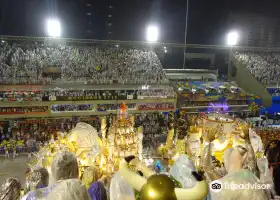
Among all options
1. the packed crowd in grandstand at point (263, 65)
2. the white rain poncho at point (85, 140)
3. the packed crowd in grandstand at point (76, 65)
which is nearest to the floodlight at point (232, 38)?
the packed crowd in grandstand at point (263, 65)

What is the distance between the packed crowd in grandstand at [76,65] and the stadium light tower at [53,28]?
27.2 inches

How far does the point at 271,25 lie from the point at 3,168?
17810mm

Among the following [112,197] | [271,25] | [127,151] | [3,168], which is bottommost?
[3,168]

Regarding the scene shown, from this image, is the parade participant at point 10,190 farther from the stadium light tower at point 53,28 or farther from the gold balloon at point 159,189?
the stadium light tower at point 53,28

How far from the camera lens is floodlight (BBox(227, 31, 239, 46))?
58.5 ft

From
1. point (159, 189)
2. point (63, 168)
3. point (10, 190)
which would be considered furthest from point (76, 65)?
point (159, 189)

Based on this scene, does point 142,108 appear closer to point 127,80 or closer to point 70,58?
point 127,80

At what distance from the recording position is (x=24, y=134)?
11.1 meters

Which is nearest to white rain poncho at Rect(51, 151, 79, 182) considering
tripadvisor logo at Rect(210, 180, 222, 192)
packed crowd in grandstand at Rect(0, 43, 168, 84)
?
tripadvisor logo at Rect(210, 180, 222, 192)

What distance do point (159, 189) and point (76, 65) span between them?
13312 millimetres

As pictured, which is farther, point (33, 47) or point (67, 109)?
point (33, 47)

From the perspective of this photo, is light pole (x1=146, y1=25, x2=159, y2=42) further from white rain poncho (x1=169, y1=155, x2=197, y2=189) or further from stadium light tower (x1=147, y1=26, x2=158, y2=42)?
white rain poncho (x1=169, y1=155, x2=197, y2=189)

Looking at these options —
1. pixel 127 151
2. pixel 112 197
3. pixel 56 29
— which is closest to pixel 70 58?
pixel 56 29

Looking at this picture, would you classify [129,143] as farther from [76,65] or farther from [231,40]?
[231,40]
